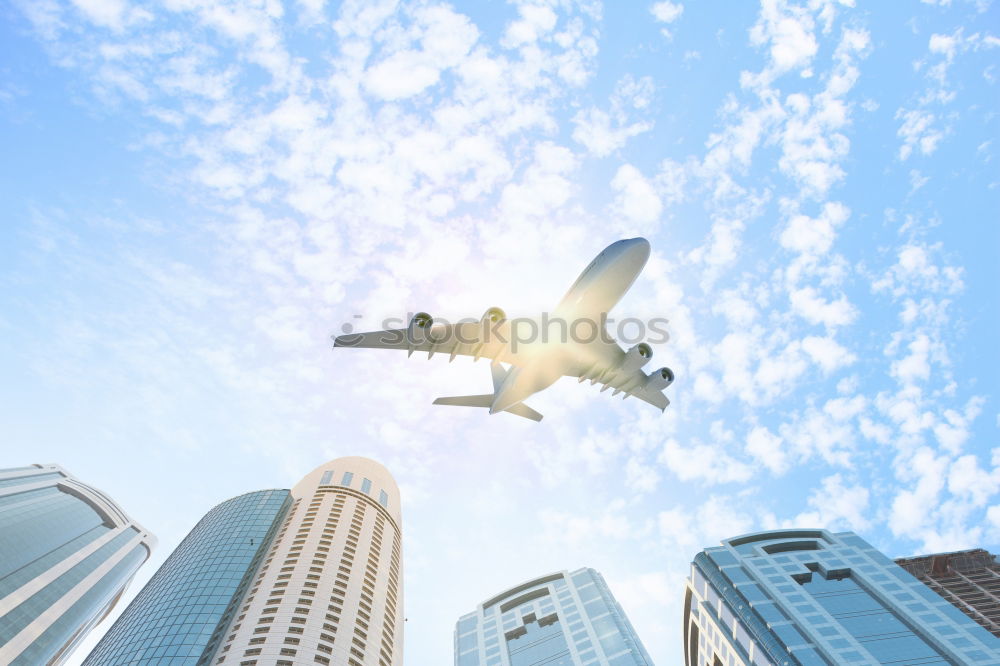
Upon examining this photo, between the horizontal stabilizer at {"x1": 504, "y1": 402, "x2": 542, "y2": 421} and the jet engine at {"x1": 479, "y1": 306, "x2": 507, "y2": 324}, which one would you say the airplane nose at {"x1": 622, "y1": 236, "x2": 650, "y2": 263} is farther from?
the horizontal stabilizer at {"x1": 504, "y1": 402, "x2": 542, "y2": 421}

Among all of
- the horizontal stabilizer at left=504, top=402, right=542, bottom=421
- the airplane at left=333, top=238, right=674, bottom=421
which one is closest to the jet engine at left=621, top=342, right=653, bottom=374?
the airplane at left=333, top=238, right=674, bottom=421

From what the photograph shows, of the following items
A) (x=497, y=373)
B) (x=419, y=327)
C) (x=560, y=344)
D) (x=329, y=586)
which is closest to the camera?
(x=419, y=327)

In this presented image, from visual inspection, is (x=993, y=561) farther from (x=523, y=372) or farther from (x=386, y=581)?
(x=523, y=372)

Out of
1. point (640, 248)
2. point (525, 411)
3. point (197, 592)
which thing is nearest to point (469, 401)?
point (525, 411)

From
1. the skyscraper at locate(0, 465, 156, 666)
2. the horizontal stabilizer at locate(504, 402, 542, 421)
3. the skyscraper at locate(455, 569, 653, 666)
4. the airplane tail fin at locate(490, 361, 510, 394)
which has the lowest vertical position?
the horizontal stabilizer at locate(504, 402, 542, 421)

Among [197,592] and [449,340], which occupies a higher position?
[197,592]

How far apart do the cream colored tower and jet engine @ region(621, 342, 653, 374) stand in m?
58.8

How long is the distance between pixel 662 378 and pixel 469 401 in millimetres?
11570

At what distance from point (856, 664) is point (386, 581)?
65.6 metres

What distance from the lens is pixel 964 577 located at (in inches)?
3627

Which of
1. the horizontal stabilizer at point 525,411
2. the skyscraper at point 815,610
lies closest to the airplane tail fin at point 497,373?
the horizontal stabilizer at point 525,411

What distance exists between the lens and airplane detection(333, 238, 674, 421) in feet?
99.7

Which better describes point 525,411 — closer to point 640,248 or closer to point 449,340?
point 449,340

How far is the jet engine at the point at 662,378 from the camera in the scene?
34.6 metres
